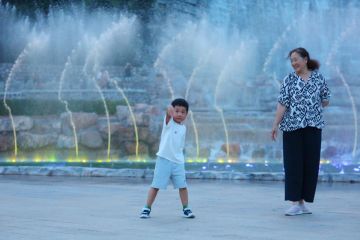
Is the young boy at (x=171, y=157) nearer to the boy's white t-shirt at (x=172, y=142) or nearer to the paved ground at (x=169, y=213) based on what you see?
the boy's white t-shirt at (x=172, y=142)

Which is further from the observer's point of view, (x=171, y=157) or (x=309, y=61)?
(x=309, y=61)

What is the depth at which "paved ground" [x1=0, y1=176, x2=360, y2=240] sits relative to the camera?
5117 millimetres

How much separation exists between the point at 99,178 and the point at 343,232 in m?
6.21

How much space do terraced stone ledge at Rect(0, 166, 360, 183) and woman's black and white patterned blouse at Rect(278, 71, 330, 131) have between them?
12.0 ft

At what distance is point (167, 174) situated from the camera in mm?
6254

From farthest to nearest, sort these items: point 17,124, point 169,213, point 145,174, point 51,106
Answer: point 51,106
point 17,124
point 145,174
point 169,213

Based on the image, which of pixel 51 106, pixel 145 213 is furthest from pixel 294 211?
pixel 51 106

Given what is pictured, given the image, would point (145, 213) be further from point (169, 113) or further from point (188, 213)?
point (169, 113)

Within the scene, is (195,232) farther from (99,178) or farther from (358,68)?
(358,68)

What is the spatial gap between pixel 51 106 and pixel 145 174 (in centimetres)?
1676

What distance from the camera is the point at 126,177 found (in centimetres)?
1112

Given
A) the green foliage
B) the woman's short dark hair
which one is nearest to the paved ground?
the woman's short dark hair

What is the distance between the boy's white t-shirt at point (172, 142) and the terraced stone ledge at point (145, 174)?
4.30 metres

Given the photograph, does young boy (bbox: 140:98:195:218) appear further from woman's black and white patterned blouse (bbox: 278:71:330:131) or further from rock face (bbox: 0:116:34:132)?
rock face (bbox: 0:116:34:132)
